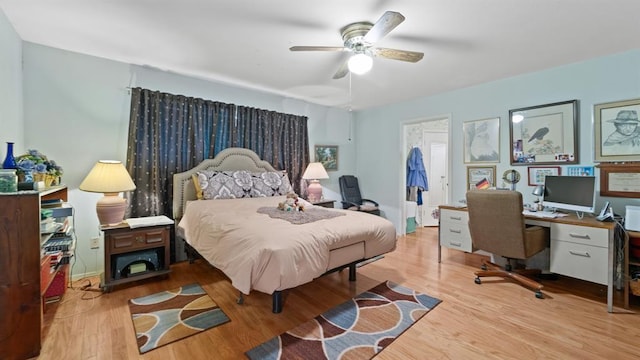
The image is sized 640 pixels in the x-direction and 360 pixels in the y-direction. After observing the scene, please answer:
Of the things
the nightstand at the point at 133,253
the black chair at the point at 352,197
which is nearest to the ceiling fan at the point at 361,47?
the nightstand at the point at 133,253

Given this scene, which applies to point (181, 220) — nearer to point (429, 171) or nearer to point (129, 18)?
point (129, 18)

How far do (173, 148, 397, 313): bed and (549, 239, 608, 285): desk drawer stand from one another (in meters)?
1.52

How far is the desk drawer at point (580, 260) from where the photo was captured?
2.28m

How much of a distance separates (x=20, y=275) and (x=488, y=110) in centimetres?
489

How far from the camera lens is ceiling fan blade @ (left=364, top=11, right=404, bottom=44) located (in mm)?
1682

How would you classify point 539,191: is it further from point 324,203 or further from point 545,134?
point 324,203

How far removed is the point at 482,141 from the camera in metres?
3.73

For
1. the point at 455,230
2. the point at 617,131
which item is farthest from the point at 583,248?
the point at 617,131

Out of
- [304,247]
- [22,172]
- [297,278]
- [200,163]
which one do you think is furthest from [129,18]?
[297,278]

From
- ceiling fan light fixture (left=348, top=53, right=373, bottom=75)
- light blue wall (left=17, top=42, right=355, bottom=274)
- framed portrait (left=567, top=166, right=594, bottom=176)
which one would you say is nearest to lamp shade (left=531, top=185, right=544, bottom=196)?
framed portrait (left=567, top=166, right=594, bottom=176)

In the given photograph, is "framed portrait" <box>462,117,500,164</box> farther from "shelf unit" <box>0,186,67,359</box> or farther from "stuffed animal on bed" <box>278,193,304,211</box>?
"shelf unit" <box>0,186,67,359</box>

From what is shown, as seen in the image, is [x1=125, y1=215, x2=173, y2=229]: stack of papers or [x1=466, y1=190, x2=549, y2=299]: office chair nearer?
[x1=466, y1=190, x2=549, y2=299]: office chair

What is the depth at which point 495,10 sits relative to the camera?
201 cm

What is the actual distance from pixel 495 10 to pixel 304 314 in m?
2.78
